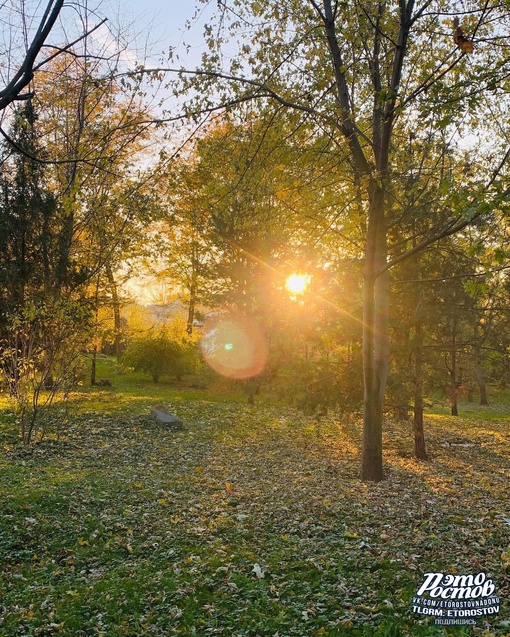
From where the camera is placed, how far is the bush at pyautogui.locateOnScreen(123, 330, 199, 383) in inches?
845

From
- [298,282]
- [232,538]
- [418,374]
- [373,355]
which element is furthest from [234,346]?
[232,538]

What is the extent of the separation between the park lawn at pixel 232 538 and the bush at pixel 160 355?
11.1m

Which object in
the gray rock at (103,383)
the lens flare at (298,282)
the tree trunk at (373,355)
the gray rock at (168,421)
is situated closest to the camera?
the tree trunk at (373,355)

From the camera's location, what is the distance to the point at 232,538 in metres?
5.12

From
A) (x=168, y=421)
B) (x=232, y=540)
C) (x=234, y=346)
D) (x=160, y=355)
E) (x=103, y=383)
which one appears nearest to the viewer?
(x=232, y=540)

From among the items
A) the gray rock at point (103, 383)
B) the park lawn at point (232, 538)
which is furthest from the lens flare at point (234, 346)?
the park lawn at point (232, 538)

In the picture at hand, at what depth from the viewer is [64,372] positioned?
31.7 ft

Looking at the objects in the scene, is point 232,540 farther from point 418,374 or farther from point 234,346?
point 234,346

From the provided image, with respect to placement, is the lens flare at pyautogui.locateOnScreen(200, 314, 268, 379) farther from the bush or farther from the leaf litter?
the leaf litter

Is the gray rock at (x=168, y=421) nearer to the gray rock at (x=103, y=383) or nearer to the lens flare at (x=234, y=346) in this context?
the lens flare at (x=234, y=346)

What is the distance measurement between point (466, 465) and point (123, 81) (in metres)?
8.99

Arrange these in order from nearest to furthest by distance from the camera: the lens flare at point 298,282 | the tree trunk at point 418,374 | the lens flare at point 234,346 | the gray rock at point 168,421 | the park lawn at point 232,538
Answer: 1. the park lawn at point 232,538
2. the tree trunk at point 418,374
3. the lens flare at point 298,282
4. the gray rock at point 168,421
5. the lens flare at point 234,346

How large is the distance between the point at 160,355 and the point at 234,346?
3.36m

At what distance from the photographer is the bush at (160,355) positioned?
2145 cm
